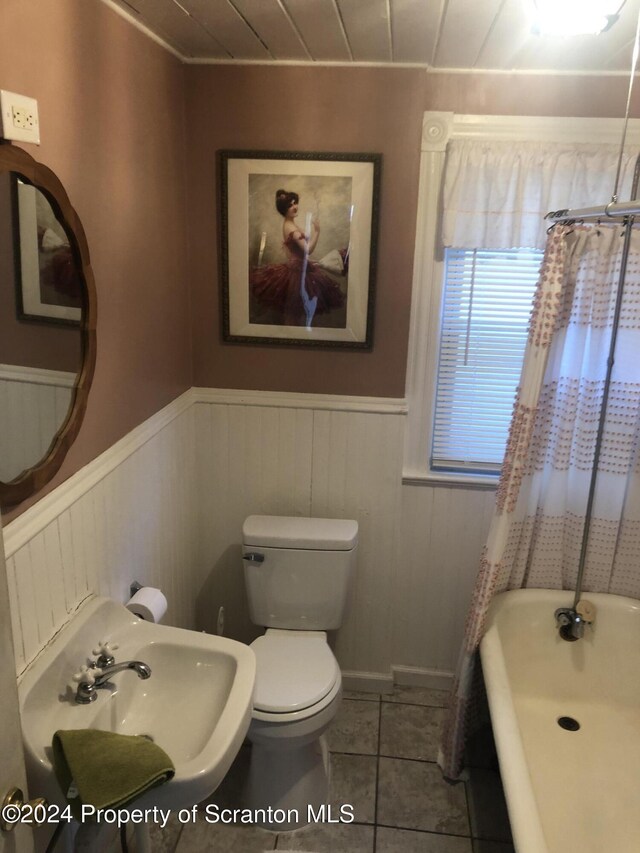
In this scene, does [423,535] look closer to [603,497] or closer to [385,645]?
[385,645]

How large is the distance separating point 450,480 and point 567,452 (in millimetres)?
520

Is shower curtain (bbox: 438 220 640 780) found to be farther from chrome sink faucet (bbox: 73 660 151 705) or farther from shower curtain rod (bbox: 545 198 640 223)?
chrome sink faucet (bbox: 73 660 151 705)

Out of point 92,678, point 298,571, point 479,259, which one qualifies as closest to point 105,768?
point 92,678

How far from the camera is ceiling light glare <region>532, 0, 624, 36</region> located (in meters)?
1.52

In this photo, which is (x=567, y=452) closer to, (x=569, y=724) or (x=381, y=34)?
(x=569, y=724)

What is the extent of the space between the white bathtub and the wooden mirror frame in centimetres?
138

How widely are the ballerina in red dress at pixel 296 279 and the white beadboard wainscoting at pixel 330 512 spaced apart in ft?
1.15

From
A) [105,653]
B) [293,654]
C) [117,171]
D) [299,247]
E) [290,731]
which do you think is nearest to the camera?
[105,653]

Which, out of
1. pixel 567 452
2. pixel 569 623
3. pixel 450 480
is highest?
pixel 567 452

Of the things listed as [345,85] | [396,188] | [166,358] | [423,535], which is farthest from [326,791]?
[345,85]

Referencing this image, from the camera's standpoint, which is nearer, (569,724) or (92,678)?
(92,678)

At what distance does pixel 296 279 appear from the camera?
8.23 ft

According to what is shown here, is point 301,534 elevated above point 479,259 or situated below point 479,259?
below

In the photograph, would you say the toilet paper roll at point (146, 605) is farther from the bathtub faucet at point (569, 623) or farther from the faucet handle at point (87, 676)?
the bathtub faucet at point (569, 623)
